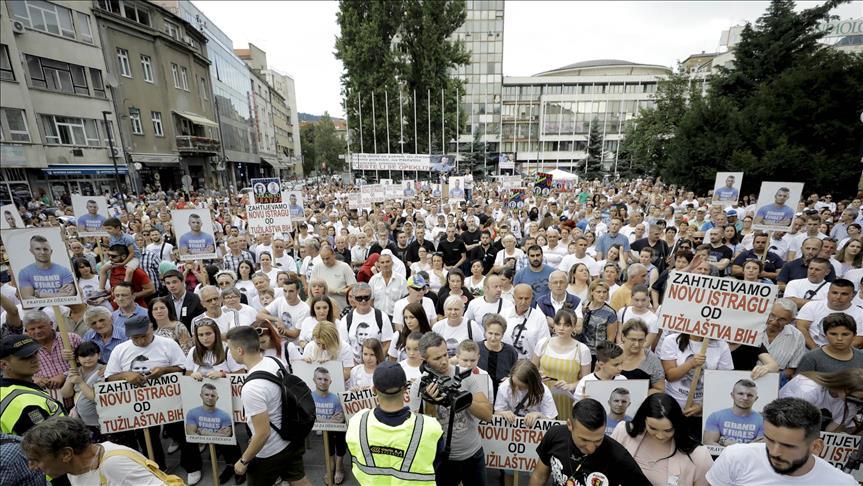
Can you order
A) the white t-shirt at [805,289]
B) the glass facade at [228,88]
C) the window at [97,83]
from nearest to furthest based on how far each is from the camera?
the white t-shirt at [805,289]
the window at [97,83]
the glass facade at [228,88]

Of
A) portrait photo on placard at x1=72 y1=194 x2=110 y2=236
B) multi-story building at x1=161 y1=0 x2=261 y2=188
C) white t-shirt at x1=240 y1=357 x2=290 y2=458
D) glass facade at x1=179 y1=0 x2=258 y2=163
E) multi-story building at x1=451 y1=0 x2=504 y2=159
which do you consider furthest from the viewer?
multi-story building at x1=451 y1=0 x2=504 y2=159

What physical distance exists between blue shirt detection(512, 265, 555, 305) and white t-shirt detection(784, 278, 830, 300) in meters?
3.24

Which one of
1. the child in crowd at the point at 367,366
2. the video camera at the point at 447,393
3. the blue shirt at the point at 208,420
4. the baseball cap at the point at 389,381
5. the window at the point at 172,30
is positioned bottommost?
the blue shirt at the point at 208,420

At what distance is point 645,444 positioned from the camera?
266 centimetres

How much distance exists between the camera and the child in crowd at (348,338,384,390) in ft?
12.7

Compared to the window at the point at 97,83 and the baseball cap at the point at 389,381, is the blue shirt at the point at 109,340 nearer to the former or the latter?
the baseball cap at the point at 389,381

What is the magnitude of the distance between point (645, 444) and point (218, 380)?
3.81 metres

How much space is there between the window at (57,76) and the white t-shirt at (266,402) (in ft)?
103

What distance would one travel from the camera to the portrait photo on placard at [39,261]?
13.5 ft

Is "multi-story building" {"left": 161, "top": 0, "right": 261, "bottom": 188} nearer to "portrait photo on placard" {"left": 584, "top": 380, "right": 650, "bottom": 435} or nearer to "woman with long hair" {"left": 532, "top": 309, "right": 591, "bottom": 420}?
"woman with long hair" {"left": 532, "top": 309, "right": 591, "bottom": 420}

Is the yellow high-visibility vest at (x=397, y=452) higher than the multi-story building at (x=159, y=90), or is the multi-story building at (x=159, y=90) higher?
the multi-story building at (x=159, y=90)

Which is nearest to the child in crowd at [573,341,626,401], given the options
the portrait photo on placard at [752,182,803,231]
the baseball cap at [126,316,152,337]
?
the baseball cap at [126,316,152,337]

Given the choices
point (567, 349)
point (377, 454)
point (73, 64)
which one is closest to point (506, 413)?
point (567, 349)

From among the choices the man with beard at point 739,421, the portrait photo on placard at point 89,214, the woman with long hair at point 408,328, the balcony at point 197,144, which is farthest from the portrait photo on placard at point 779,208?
the balcony at point 197,144
